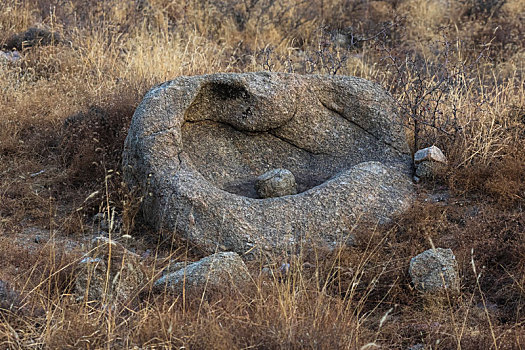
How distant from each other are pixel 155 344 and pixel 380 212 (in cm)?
228

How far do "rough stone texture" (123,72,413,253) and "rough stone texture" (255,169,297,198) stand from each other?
0.36 feet

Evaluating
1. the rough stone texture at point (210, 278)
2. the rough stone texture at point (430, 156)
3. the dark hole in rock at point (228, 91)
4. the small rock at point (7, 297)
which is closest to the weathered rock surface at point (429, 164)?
the rough stone texture at point (430, 156)

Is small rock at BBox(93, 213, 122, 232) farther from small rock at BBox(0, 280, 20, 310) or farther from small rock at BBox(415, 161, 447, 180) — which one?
small rock at BBox(415, 161, 447, 180)

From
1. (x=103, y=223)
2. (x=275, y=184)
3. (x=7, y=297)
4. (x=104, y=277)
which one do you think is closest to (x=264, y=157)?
(x=275, y=184)

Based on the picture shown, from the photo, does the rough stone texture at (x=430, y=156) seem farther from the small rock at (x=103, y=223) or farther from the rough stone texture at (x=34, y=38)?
the rough stone texture at (x=34, y=38)

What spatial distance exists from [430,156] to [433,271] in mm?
1479

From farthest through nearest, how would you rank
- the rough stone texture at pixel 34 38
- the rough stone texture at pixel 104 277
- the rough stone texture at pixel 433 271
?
the rough stone texture at pixel 34 38 → the rough stone texture at pixel 433 271 → the rough stone texture at pixel 104 277

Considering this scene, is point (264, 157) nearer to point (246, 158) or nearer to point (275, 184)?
point (246, 158)

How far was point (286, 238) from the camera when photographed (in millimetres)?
4250

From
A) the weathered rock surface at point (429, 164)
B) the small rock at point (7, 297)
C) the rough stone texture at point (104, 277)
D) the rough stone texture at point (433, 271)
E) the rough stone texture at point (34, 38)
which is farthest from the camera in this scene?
the rough stone texture at point (34, 38)

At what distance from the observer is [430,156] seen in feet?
16.3

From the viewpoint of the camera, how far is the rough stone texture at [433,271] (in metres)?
3.69

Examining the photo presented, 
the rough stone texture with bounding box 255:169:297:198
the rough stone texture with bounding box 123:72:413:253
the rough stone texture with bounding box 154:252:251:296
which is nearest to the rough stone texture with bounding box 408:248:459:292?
the rough stone texture with bounding box 123:72:413:253

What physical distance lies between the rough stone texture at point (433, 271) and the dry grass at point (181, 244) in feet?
0.33
